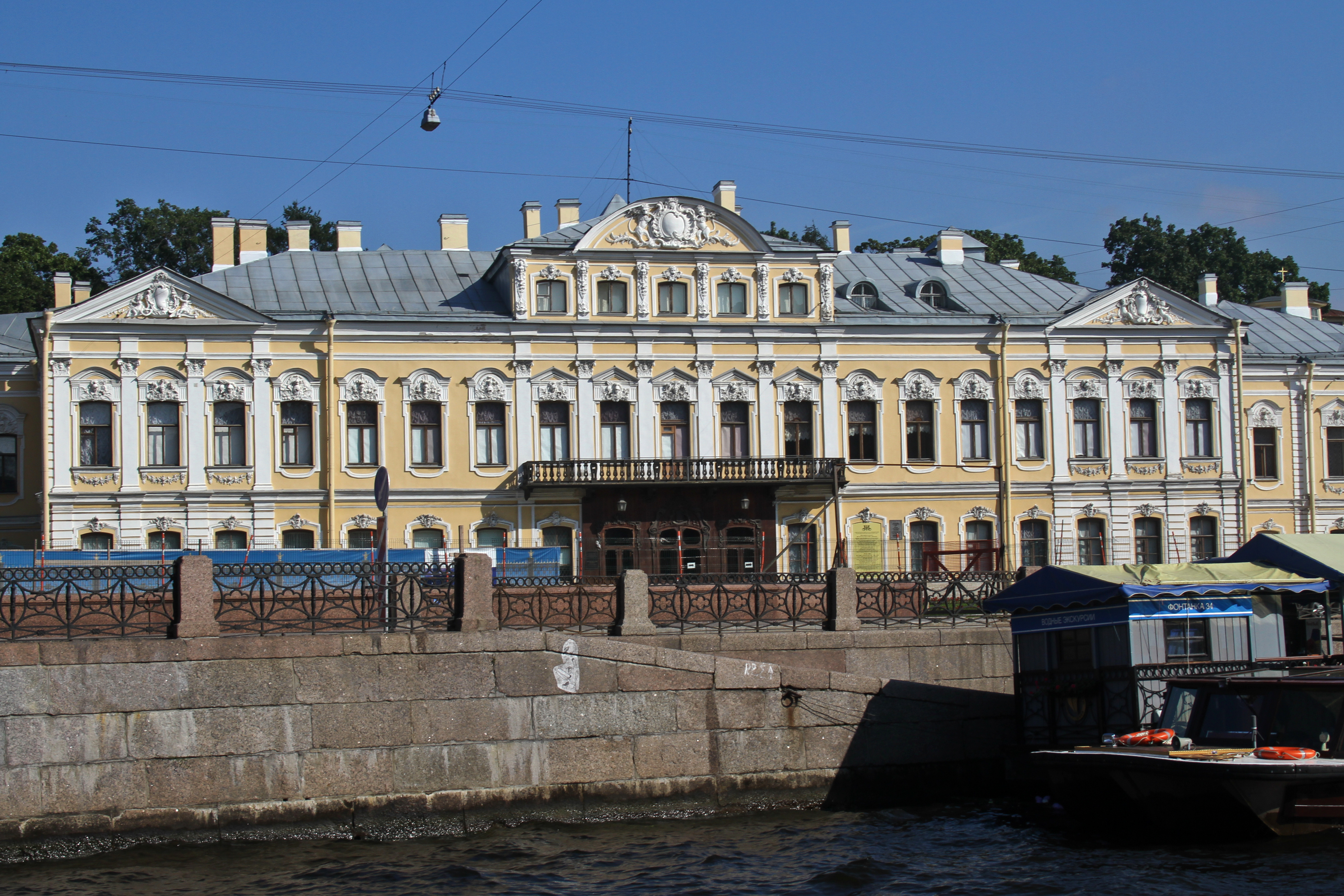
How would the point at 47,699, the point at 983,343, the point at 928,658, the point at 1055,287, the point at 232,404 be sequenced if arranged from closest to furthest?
the point at 47,699
the point at 928,658
the point at 232,404
the point at 983,343
the point at 1055,287

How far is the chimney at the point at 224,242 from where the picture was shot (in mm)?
37062

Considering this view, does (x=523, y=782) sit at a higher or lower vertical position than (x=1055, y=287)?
lower

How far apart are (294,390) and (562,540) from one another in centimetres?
714

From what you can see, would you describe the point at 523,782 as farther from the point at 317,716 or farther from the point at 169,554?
the point at 169,554

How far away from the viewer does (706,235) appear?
3494 centimetres

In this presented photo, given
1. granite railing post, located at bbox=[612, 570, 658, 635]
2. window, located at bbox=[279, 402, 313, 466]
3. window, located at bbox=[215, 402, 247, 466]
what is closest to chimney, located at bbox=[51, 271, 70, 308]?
window, located at bbox=[215, 402, 247, 466]

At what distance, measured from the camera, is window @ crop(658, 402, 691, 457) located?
34938 millimetres

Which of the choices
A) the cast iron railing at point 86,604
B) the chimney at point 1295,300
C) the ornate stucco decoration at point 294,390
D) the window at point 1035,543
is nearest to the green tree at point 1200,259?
the chimney at point 1295,300

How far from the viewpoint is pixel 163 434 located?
32.9 m

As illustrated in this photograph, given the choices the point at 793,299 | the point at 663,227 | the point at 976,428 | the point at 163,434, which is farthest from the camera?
the point at 976,428

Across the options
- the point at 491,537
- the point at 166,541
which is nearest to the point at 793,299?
the point at 491,537

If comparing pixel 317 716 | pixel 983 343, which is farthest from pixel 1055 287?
pixel 317 716

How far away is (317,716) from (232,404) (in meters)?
18.9

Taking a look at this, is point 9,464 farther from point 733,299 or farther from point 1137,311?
point 1137,311
